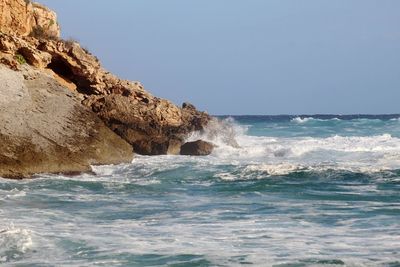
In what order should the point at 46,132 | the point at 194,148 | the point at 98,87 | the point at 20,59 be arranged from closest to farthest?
the point at 46,132 < the point at 20,59 < the point at 98,87 < the point at 194,148

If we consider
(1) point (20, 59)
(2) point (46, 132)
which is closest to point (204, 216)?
(2) point (46, 132)

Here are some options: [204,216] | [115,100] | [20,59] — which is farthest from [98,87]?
[204,216]

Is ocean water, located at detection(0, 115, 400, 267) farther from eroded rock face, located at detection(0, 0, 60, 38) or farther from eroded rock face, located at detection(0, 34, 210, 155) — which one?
eroded rock face, located at detection(0, 0, 60, 38)

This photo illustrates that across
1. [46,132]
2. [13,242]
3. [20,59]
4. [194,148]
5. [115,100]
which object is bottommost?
[13,242]

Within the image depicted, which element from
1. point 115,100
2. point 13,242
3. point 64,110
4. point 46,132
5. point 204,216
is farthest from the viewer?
point 115,100

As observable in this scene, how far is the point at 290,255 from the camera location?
9.45 metres

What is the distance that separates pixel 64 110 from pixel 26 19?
7688 mm

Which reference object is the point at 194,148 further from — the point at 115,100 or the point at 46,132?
the point at 46,132

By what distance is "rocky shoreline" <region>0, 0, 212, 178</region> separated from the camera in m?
19.1

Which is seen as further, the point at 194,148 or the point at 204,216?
the point at 194,148

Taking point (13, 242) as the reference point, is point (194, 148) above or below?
above

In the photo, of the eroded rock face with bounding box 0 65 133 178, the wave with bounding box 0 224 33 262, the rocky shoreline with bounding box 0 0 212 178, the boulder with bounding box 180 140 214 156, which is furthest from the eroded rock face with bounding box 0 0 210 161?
the wave with bounding box 0 224 33 262

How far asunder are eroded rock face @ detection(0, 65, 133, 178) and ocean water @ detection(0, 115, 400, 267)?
0.57 metres

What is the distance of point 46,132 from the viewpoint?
19.8 metres
